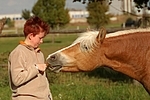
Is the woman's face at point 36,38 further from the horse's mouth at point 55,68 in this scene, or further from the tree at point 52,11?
the tree at point 52,11

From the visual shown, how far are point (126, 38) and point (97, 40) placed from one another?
1.38 ft

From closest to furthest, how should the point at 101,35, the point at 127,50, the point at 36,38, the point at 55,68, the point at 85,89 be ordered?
the point at 36,38
the point at 101,35
the point at 55,68
the point at 127,50
the point at 85,89

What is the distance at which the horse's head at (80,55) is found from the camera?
4.90 m

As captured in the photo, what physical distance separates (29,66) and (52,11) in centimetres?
4394

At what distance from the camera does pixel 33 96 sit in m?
4.15

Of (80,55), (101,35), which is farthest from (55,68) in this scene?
(101,35)

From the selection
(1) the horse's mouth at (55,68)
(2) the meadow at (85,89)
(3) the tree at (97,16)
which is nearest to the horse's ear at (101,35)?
(1) the horse's mouth at (55,68)

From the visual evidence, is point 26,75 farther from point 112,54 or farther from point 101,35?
point 112,54

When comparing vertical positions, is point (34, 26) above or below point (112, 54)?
above

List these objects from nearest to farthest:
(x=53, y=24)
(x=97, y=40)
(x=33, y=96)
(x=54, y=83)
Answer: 1. (x=33, y=96)
2. (x=97, y=40)
3. (x=54, y=83)
4. (x=53, y=24)

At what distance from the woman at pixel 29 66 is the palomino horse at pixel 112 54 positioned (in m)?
0.78

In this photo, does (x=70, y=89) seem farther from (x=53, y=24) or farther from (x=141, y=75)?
(x=53, y=24)

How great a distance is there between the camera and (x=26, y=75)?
4.01 m

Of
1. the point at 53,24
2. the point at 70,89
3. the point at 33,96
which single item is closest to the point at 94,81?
the point at 70,89
